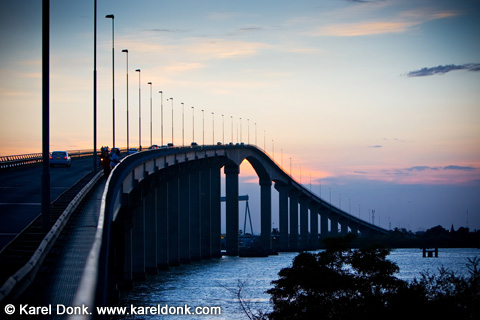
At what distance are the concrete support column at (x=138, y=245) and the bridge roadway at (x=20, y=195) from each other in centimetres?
2074

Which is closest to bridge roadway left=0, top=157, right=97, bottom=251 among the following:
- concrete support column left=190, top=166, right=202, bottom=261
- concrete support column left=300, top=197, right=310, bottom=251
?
concrete support column left=190, top=166, right=202, bottom=261

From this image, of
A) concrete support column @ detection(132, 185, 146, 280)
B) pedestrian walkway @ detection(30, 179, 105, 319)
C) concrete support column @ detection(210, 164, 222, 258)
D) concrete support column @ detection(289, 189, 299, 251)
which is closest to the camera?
pedestrian walkway @ detection(30, 179, 105, 319)

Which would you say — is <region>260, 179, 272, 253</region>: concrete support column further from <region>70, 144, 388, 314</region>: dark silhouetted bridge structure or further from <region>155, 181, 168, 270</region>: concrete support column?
<region>155, 181, 168, 270</region>: concrete support column

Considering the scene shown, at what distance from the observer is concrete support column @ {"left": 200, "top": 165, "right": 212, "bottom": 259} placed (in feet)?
401

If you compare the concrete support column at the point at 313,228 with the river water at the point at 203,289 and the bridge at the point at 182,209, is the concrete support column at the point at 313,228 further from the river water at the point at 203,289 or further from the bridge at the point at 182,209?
the river water at the point at 203,289

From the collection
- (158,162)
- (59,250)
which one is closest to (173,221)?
(158,162)

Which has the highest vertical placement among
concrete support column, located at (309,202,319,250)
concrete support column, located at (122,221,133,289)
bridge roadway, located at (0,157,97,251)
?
bridge roadway, located at (0,157,97,251)

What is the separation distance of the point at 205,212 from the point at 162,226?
25.7 metres

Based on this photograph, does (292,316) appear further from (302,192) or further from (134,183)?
(302,192)

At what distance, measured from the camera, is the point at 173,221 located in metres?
104

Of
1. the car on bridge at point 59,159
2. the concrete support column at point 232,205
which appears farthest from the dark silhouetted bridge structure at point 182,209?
the car on bridge at point 59,159

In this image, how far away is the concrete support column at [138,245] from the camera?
274 ft

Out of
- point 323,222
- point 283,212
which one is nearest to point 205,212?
point 283,212

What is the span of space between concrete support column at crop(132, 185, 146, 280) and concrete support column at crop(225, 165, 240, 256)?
5247 cm
